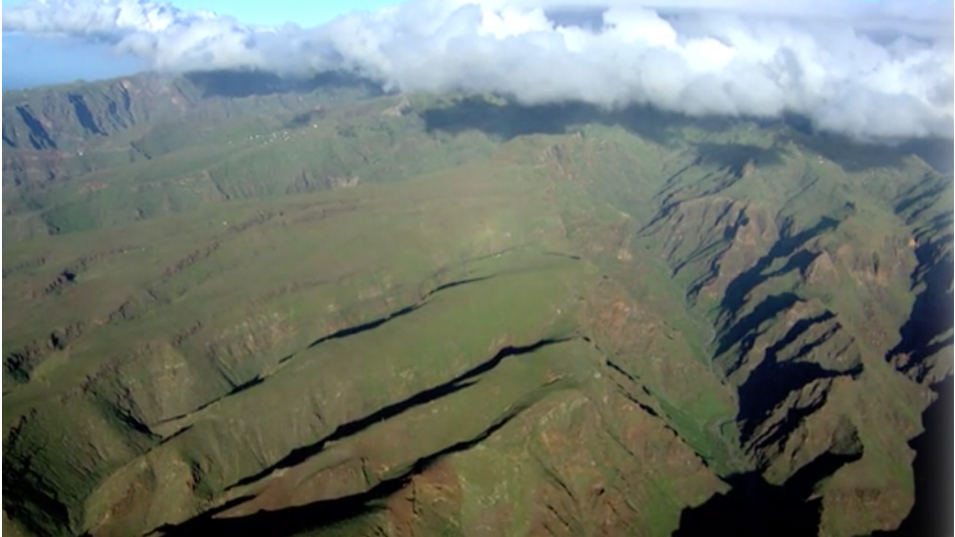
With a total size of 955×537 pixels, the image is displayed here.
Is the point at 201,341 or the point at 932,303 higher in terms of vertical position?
the point at 201,341

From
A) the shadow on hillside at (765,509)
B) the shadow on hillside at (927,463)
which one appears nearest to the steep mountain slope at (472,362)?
the shadow on hillside at (765,509)

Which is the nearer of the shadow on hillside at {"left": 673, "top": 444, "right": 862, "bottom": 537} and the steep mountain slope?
the steep mountain slope

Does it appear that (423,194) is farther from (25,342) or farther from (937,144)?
(937,144)

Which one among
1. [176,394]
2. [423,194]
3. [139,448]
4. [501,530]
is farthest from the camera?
[423,194]

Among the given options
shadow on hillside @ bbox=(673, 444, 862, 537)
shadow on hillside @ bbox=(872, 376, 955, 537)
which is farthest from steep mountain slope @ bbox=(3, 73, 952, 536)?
shadow on hillside @ bbox=(872, 376, 955, 537)

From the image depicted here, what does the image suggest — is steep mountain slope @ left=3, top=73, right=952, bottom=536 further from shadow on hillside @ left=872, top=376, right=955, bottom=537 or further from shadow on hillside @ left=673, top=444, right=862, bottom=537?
shadow on hillside @ left=872, top=376, right=955, bottom=537

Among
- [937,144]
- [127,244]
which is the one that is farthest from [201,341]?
[937,144]

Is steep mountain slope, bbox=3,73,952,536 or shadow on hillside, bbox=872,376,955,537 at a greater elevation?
steep mountain slope, bbox=3,73,952,536
